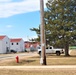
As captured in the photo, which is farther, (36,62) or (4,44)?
(4,44)

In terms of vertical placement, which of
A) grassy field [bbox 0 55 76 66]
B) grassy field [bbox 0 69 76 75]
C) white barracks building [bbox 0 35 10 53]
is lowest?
grassy field [bbox 0 69 76 75]

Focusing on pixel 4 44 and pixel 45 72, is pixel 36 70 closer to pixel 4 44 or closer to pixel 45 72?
pixel 45 72

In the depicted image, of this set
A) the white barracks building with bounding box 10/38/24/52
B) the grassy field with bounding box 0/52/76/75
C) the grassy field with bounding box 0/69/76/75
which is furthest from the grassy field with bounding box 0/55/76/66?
the white barracks building with bounding box 10/38/24/52

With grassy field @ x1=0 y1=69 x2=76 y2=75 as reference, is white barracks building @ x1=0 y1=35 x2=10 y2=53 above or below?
above

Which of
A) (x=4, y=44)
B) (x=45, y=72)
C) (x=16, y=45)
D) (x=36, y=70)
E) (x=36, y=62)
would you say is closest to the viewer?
(x=45, y=72)

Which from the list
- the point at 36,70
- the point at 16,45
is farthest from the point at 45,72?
the point at 16,45

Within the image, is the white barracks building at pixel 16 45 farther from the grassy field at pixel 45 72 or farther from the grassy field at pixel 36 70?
the grassy field at pixel 45 72

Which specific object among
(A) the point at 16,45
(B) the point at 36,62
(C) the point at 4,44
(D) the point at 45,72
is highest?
(A) the point at 16,45

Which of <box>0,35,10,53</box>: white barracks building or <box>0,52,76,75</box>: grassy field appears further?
<box>0,35,10,53</box>: white barracks building

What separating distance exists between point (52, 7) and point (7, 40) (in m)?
59.0

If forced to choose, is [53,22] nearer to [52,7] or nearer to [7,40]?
[52,7]

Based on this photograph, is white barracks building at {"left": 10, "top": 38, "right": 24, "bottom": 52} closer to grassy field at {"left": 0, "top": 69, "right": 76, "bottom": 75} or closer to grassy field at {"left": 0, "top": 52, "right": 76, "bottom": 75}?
grassy field at {"left": 0, "top": 52, "right": 76, "bottom": 75}

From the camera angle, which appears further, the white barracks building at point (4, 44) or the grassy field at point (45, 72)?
the white barracks building at point (4, 44)

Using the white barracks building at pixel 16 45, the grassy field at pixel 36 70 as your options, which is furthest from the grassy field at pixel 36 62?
the white barracks building at pixel 16 45
